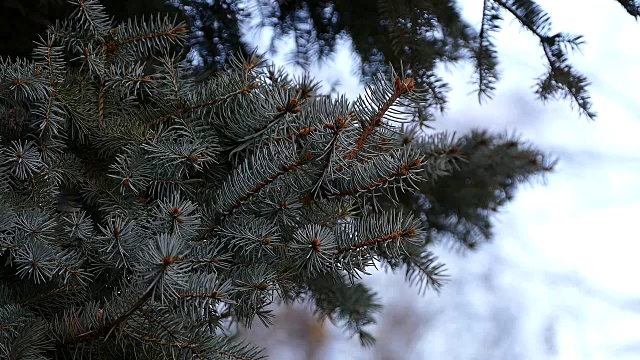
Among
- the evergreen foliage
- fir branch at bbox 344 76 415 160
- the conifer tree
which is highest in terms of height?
the evergreen foliage

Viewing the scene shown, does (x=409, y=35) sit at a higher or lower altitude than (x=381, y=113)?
higher

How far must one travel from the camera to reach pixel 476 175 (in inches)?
51.1

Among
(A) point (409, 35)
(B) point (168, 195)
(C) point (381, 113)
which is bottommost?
(B) point (168, 195)

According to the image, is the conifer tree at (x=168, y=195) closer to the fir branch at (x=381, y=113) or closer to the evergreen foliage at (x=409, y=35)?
the fir branch at (x=381, y=113)

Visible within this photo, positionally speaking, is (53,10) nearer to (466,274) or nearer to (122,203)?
(122,203)

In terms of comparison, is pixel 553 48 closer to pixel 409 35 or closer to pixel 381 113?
pixel 409 35

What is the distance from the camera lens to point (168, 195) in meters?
0.67

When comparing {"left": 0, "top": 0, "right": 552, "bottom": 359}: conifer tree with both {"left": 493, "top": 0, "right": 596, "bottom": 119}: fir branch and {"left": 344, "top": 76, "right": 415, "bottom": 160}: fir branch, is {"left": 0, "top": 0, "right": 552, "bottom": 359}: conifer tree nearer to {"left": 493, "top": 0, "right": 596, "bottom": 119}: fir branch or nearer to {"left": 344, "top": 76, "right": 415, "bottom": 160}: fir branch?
{"left": 344, "top": 76, "right": 415, "bottom": 160}: fir branch

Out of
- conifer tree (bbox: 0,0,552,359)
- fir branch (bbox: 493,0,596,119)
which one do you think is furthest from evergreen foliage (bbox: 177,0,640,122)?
conifer tree (bbox: 0,0,552,359)

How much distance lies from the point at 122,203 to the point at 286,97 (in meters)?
0.20

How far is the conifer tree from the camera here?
1.84 ft

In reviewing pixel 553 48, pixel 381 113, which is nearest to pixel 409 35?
pixel 553 48

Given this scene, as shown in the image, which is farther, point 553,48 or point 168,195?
point 553,48

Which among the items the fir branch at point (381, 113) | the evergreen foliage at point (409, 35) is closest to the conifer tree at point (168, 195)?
the fir branch at point (381, 113)
